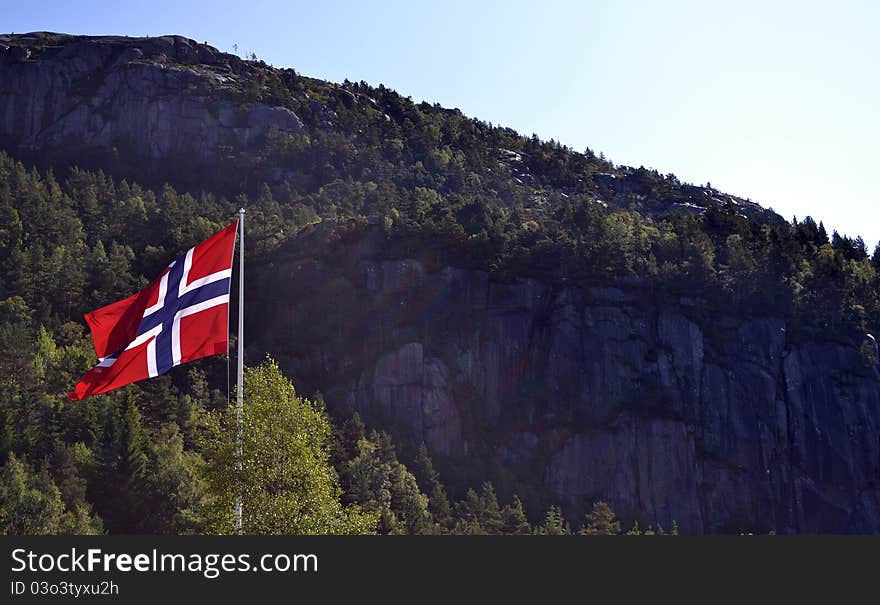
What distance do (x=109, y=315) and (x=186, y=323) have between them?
2.12 m

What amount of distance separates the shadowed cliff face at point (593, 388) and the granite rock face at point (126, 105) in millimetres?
45555

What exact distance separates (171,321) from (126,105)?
397 feet

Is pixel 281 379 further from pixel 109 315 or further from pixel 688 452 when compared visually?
A: pixel 688 452

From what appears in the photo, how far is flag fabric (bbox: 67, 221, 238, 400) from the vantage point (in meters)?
25.7

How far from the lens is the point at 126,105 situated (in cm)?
13800

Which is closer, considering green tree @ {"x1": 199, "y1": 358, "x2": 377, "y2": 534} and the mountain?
green tree @ {"x1": 199, "y1": 358, "x2": 377, "y2": 534}

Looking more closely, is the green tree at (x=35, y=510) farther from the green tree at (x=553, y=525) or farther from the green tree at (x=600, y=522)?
the green tree at (x=600, y=522)

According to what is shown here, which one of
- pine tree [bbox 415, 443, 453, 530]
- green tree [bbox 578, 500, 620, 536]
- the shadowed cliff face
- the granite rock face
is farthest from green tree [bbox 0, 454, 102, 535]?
the granite rock face

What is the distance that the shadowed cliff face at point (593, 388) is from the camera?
277ft

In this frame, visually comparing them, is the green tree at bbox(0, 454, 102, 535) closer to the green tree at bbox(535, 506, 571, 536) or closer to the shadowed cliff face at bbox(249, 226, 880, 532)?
the green tree at bbox(535, 506, 571, 536)

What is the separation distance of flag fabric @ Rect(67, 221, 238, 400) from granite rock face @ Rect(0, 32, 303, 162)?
109134 mm

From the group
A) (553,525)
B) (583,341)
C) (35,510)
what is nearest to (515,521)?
(553,525)

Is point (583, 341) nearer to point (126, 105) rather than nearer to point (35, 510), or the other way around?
point (35, 510)

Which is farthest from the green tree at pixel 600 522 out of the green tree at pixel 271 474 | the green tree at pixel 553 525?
the green tree at pixel 271 474
